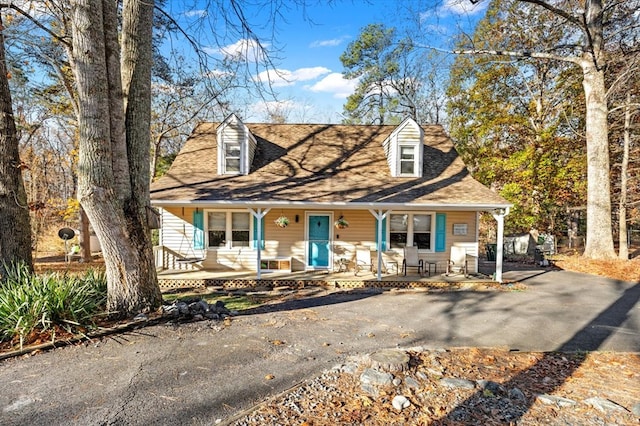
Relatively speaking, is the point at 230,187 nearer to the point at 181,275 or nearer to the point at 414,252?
the point at 181,275

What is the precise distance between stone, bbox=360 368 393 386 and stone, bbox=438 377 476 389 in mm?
632

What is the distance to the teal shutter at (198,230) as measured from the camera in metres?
10.9

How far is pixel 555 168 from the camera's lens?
16.5m

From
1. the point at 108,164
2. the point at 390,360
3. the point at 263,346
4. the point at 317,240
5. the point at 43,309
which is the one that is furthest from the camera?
the point at 317,240

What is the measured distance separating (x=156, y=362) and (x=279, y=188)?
6970 millimetres

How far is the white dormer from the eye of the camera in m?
11.7

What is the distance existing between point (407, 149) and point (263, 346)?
30.2 feet

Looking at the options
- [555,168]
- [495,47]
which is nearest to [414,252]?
[555,168]

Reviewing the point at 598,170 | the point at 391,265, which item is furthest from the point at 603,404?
the point at 598,170

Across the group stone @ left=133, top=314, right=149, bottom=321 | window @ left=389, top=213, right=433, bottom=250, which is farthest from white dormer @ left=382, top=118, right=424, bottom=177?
stone @ left=133, top=314, right=149, bottom=321

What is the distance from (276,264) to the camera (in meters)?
10.8

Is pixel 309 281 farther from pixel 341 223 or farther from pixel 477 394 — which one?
pixel 477 394

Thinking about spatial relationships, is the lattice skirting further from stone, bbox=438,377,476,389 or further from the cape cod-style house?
stone, bbox=438,377,476,389

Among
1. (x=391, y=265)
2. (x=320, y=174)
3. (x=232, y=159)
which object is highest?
(x=232, y=159)
